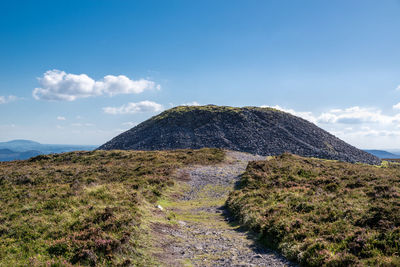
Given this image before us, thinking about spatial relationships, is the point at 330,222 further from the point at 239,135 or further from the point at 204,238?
the point at 239,135

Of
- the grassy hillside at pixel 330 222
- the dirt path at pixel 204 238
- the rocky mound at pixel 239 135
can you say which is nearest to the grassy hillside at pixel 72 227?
the dirt path at pixel 204 238

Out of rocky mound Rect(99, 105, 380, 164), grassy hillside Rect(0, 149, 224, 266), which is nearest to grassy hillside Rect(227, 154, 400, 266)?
A: grassy hillside Rect(0, 149, 224, 266)

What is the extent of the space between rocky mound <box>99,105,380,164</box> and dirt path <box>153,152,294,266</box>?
1698 inches

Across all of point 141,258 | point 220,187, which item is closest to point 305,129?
point 220,187

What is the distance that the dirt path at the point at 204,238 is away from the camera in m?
9.77

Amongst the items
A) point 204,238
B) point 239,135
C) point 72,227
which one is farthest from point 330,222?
point 239,135

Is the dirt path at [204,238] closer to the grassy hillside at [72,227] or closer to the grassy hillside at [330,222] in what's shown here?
the grassy hillside at [330,222]

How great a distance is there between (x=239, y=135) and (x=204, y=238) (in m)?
59.0

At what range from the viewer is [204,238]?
1240 cm

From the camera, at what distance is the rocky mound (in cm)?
6506

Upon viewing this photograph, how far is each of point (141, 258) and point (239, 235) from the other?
5.83 metres

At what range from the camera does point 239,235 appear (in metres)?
13.0

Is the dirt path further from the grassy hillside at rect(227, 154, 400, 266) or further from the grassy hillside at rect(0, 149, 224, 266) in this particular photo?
the grassy hillside at rect(0, 149, 224, 266)

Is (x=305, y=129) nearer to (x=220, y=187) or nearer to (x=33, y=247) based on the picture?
(x=220, y=187)
